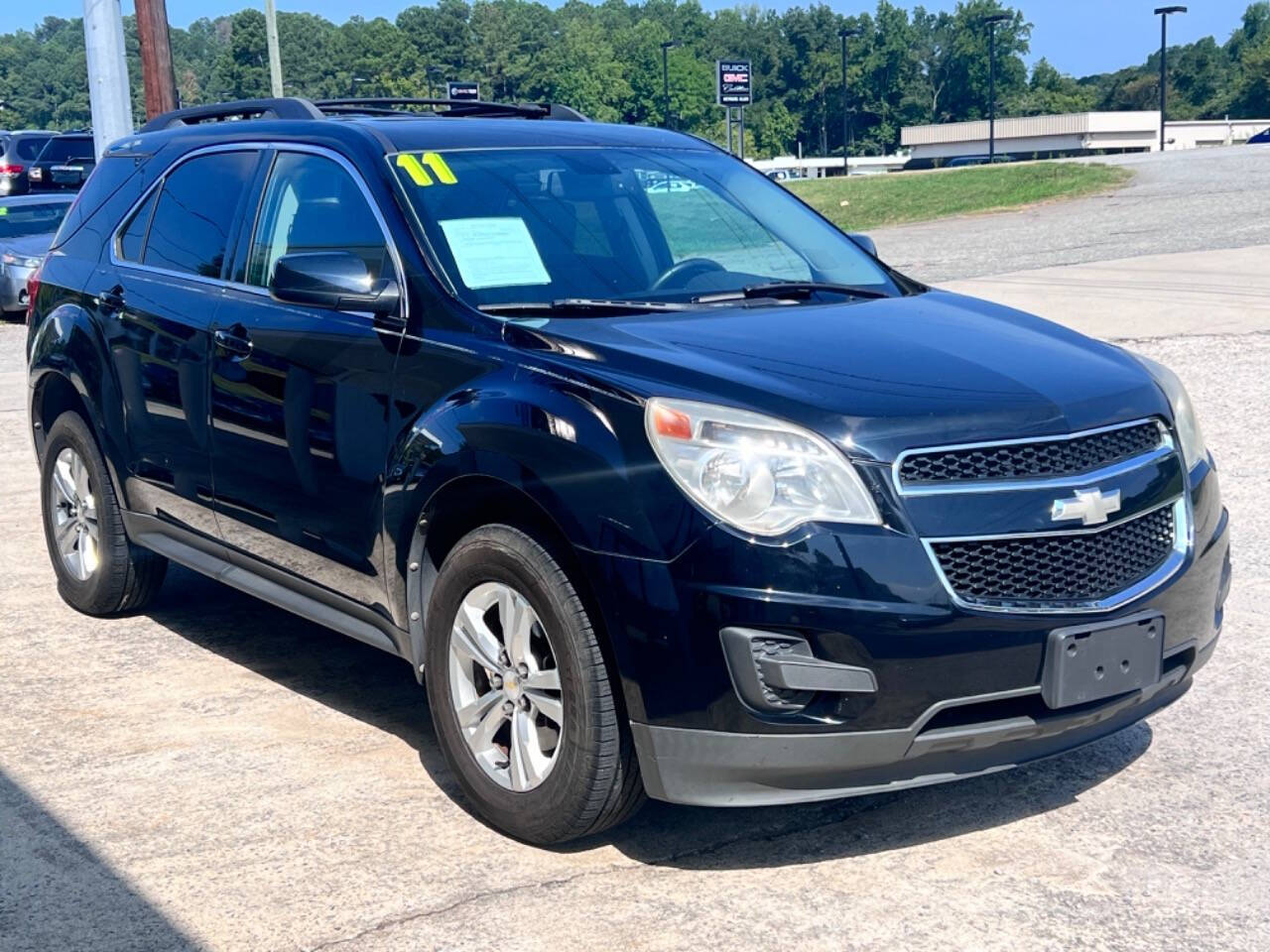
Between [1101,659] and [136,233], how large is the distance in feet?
13.3

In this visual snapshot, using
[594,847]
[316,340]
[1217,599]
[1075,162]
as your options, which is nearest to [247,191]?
[316,340]

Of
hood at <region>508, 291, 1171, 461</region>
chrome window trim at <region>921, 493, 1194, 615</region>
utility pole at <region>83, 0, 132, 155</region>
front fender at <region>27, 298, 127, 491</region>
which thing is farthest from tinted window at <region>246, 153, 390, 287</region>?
utility pole at <region>83, 0, 132, 155</region>

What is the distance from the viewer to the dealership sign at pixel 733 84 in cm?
4169

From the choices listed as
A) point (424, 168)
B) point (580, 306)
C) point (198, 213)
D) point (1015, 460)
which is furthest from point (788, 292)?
point (198, 213)

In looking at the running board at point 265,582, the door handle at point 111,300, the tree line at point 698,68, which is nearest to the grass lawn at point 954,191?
the door handle at point 111,300

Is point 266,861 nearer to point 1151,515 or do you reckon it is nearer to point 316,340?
point 316,340

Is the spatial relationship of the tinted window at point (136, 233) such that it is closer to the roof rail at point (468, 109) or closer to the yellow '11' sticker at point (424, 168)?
the roof rail at point (468, 109)

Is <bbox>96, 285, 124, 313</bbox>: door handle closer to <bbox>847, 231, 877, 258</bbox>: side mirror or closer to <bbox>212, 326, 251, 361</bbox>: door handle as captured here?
<bbox>212, 326, 251, 361</bbox>: door handle

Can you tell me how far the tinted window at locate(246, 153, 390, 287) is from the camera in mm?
4730

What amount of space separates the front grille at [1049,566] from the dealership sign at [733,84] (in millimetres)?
38808

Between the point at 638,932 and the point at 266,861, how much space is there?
104 cm

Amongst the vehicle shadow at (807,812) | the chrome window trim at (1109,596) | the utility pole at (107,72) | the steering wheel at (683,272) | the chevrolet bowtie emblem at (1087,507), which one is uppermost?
the utility pole at (107,72)

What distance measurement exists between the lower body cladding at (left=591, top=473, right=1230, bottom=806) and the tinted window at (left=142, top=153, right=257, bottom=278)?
8.07 ft

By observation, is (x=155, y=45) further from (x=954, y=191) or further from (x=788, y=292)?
(x=954, y=191)
